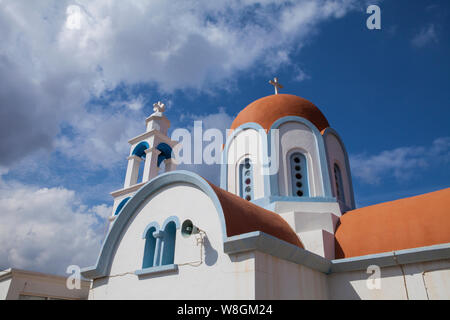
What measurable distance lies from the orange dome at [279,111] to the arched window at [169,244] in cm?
472

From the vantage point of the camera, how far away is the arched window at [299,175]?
378 inches

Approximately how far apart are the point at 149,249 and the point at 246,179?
12.8 ft

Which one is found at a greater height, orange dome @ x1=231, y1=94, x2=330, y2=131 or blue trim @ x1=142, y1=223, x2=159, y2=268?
orange dome @ x1=231, y1=94, x2=330, y2=131

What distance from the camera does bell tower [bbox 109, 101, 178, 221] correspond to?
13.9 metres

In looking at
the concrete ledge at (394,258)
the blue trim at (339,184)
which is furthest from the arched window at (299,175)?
the concrete ledge at (394,258)

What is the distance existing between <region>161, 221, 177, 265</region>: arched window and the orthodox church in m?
0.02

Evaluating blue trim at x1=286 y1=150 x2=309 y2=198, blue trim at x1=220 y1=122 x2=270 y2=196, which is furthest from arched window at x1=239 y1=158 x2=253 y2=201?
blue trim at x1=286 y1=150 x2=309 y2=198

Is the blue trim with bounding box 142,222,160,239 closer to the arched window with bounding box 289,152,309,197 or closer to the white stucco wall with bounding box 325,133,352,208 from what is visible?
the arched window with bounding box 289,152,309,197

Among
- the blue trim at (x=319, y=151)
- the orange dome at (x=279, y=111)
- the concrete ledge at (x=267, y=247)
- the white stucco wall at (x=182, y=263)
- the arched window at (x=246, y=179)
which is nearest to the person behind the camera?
the concrete ledge at (x=267, y=247)

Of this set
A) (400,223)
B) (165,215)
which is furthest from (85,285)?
(400,223)

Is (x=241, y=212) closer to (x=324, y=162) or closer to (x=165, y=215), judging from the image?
(x=165, y=215)

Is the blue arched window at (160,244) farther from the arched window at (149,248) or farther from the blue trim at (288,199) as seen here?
the blue trim at (288,199)

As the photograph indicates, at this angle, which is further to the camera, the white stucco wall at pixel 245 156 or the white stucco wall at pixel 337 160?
the white stucco wall at pixel 337 160
